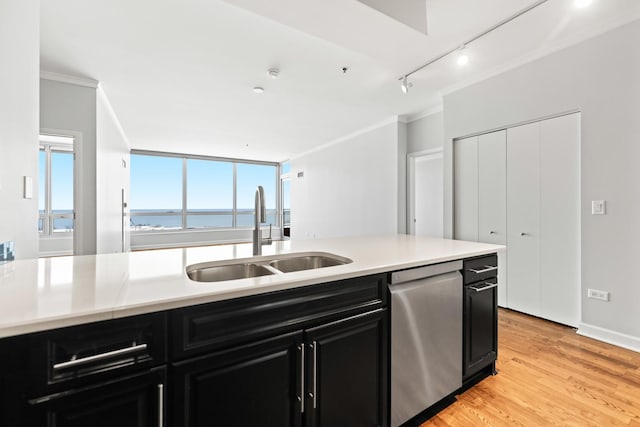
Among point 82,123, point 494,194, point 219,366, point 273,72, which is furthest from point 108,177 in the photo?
point 494,194

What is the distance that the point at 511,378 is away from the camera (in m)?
1.95

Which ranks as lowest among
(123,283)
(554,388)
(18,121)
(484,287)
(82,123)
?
(554,388)

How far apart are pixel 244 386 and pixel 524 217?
3.36 metres

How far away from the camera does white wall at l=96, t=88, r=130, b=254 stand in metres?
3.79

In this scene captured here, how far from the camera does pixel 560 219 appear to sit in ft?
9.37

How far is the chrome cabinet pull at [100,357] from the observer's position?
742 mm

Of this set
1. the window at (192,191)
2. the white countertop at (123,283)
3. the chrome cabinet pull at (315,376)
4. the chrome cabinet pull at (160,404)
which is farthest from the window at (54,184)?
the chrome cabinet pull at (315,376)

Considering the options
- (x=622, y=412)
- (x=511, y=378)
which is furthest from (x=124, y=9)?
(x=622, y=412)

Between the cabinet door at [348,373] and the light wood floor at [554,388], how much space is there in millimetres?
503

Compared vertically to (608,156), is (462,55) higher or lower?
higher

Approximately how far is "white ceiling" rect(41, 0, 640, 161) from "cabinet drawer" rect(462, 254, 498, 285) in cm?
178

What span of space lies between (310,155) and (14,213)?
6.66m

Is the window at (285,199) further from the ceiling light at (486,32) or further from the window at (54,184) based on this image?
the ceiling light at (486,32)

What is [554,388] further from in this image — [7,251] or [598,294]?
[7,251]
